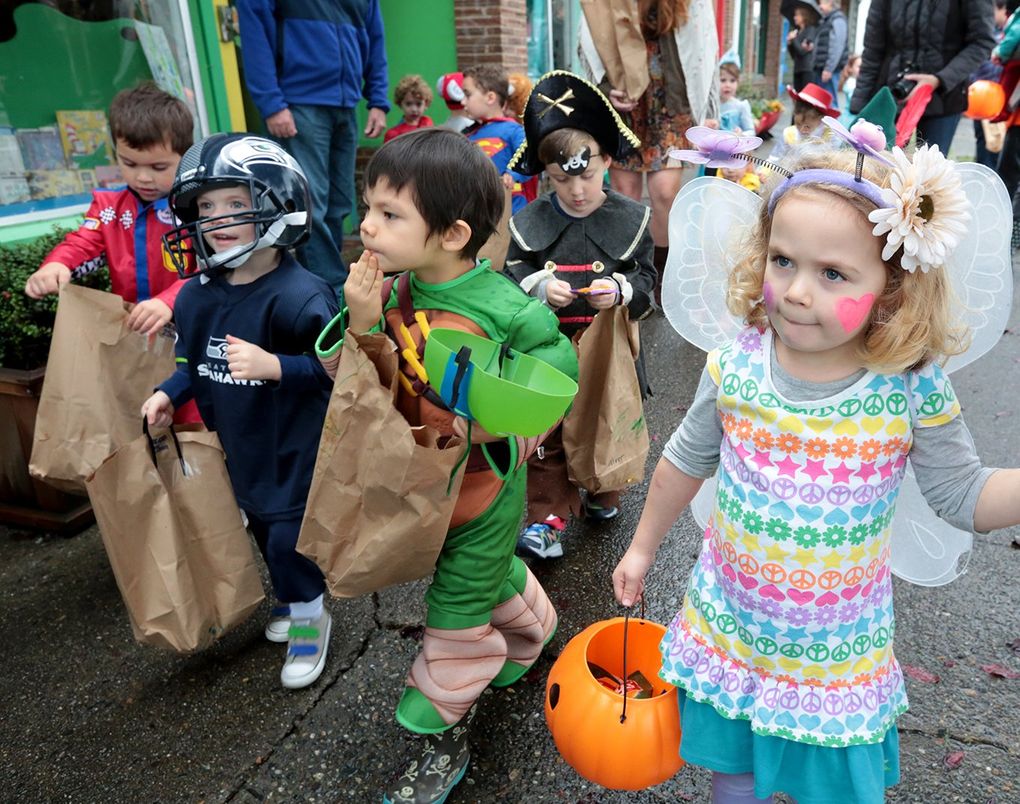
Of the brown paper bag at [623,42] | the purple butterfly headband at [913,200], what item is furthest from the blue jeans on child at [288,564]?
Answer: the brown paper bag at [623,42]

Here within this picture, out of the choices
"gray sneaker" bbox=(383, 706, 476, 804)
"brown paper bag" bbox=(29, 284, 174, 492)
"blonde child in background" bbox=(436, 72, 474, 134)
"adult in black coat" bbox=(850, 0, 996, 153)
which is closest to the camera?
"gray sneaker" bbox=(383, 706, 476, 804)

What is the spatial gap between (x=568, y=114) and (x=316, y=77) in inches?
105

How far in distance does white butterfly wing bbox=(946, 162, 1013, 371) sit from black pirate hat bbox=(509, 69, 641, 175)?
151 centimetres

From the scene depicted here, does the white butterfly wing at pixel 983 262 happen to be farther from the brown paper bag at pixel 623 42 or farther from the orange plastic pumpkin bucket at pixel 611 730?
the brown paper bag at pixel 623 42

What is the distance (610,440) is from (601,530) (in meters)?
0.70

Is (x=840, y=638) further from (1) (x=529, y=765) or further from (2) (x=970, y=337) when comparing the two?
(1) (x=529, y=765)

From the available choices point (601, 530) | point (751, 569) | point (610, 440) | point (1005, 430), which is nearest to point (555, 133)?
point (610, 440)

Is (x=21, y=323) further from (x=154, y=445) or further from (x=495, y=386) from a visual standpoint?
(x=495, y=386)

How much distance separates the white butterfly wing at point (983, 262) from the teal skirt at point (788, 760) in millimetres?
744

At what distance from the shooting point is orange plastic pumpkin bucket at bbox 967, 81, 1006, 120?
617 cm

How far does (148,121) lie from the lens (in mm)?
2699

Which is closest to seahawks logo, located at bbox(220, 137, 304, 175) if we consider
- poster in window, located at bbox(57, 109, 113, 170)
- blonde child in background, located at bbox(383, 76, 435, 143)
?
poster in window, located at bbox(57, 109, 113, 170)

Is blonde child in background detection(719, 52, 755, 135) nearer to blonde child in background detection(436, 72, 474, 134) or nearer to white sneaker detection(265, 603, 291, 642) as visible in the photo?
blonde child in background detection(436, 72, 474, 134)

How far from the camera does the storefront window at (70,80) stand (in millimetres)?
4941
